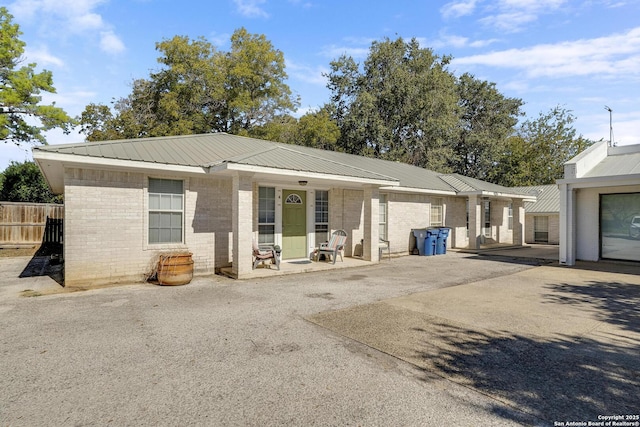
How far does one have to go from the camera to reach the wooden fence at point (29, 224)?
52.4ft

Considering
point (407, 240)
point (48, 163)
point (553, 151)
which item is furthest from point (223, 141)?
point (553, 151)

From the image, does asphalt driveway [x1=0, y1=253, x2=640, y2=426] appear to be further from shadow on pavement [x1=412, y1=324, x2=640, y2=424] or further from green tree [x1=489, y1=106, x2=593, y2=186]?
green tree [x1=489, y1=106, x2=593, y2=186]

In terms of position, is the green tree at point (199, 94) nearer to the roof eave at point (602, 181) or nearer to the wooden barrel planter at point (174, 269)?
the wooden barrel planter at point (174, 269)

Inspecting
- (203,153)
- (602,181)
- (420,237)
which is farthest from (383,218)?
(203,153)

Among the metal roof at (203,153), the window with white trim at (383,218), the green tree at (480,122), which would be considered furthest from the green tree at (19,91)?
the green tree at (480,122)

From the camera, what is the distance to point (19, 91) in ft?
66.3

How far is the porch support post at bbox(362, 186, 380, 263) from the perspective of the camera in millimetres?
11797

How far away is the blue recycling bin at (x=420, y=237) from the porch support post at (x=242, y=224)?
8.47 m

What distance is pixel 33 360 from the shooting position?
3.95m

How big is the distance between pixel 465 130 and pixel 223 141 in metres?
30.6

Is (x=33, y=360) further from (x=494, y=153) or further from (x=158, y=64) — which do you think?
(x=494, y=153)

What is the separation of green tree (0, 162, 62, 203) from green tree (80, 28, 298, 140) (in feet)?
14.0

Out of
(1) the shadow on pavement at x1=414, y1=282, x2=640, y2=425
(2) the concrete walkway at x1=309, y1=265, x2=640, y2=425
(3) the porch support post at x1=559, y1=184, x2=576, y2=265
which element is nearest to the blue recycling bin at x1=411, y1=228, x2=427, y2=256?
(3) the porch support post at x1=559, y1=184, x2=576, y2=265

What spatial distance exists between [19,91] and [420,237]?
24005 mm
